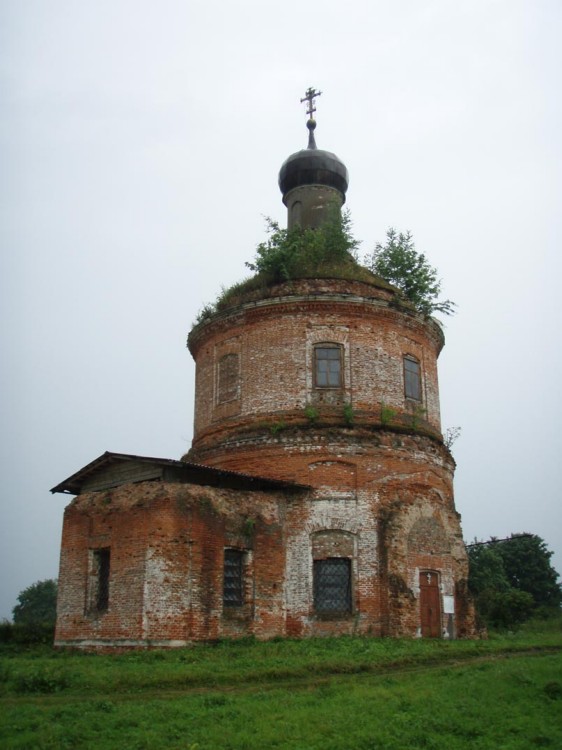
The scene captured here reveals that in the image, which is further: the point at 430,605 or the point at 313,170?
the point at 313,170

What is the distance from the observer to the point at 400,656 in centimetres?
1504

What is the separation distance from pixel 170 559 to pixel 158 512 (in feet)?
3.18

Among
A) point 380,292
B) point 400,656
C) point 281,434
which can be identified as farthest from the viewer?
point 380,292

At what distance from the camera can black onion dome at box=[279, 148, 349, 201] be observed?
83.7ft

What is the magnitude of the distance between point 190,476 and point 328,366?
16.7 feet

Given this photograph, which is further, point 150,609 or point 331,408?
point 331,408

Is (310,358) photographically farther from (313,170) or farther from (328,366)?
(313,170)

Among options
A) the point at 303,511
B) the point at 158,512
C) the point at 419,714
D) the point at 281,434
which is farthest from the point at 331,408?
the point at 419,714

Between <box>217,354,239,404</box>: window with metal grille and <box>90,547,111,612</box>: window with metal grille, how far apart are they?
5662 mm

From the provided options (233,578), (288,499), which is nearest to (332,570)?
(288,499)

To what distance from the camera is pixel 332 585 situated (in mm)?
18875

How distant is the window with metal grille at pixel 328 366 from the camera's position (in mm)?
20891

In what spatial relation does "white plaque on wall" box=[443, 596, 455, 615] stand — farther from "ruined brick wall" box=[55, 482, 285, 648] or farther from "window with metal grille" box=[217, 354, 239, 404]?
"window with metal grille" box=[217, 354, 239, 404]

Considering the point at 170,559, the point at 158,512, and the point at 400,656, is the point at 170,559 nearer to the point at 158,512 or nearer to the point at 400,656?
the point at 158,512
